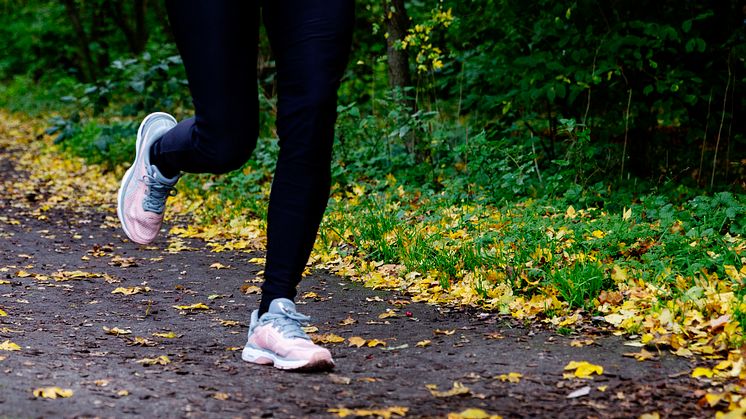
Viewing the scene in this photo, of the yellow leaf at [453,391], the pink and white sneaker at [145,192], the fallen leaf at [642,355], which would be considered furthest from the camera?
the pink and white sneaker at [145,192]

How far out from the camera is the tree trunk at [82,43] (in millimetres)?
17781

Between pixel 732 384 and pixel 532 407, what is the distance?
0.64 meters

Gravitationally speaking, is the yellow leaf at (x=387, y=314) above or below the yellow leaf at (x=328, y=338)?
below

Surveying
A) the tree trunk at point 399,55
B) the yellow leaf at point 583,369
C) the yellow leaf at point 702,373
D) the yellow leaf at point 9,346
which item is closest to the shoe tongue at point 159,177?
the yellow leaf at point 9,346

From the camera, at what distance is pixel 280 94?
8.70 ft

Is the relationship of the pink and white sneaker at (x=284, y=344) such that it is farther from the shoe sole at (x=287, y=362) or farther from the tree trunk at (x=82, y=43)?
the tree trunk at (x=82, y=43)

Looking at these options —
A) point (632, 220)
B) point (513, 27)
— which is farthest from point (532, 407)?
point (513, 27)

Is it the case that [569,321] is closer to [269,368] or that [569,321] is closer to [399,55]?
[269,368]

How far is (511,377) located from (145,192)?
5.02 ft

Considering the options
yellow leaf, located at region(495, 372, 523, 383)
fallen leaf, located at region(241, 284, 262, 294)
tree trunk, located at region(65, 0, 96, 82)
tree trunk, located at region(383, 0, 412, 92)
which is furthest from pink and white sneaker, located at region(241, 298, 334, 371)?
tree trunk, located at region(65, 0, 96, 82)

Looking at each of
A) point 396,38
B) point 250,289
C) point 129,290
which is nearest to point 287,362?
point 250,289

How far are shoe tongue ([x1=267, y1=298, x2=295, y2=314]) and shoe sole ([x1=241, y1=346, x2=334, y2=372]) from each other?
0.15 metres

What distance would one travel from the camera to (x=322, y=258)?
5109 millimetres

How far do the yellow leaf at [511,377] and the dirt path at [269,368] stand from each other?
16 mm
